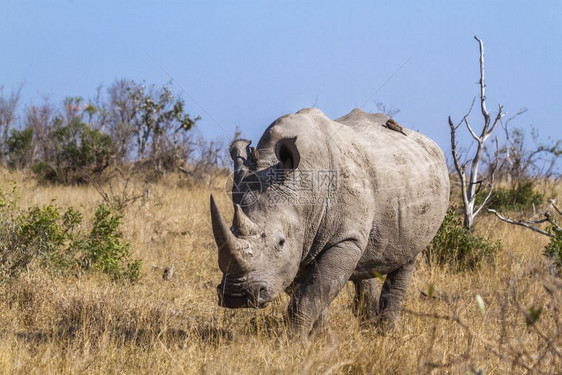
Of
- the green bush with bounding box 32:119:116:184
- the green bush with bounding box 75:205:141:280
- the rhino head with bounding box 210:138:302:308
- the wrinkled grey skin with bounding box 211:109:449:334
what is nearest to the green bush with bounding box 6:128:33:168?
the green bush with bounding box 32:119:116:184

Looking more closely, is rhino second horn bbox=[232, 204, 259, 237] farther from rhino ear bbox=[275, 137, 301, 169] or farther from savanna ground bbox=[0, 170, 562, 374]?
savanna ground bbox=[0, 170, 562, 374]

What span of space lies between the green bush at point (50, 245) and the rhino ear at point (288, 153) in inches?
115

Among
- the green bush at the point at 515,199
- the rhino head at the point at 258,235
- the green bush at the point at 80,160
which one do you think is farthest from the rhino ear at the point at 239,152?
the green bush at the point at 80,160

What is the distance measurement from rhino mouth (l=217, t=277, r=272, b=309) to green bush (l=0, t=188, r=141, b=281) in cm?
278

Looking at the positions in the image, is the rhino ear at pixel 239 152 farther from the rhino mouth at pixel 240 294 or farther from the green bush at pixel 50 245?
the green bush at pixel 50 245

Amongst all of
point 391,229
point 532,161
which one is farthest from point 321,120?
point 532,161

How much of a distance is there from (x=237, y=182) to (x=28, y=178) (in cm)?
1248

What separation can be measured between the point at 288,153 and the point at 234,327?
146 centimetres

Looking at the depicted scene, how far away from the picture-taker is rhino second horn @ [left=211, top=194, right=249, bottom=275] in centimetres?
399

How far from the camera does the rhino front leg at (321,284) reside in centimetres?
454

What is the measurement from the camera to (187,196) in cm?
1318

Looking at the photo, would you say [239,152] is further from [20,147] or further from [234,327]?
[20,147]

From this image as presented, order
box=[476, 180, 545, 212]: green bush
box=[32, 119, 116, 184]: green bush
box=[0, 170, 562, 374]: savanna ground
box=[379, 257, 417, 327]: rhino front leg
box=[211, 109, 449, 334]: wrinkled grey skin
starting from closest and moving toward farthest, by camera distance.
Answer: box=[0, 170, 562, 374]: savanna ground, box=[211, 109, 449, 334]: wrinkled grey skin, box=[379, 257, 417, 327]: rhino front leg, box=[476, 180, 545, 212]: green bush, box=[32, 119, 116, 184]: green bush

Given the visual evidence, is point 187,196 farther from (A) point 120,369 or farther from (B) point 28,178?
(A) point 120,369
